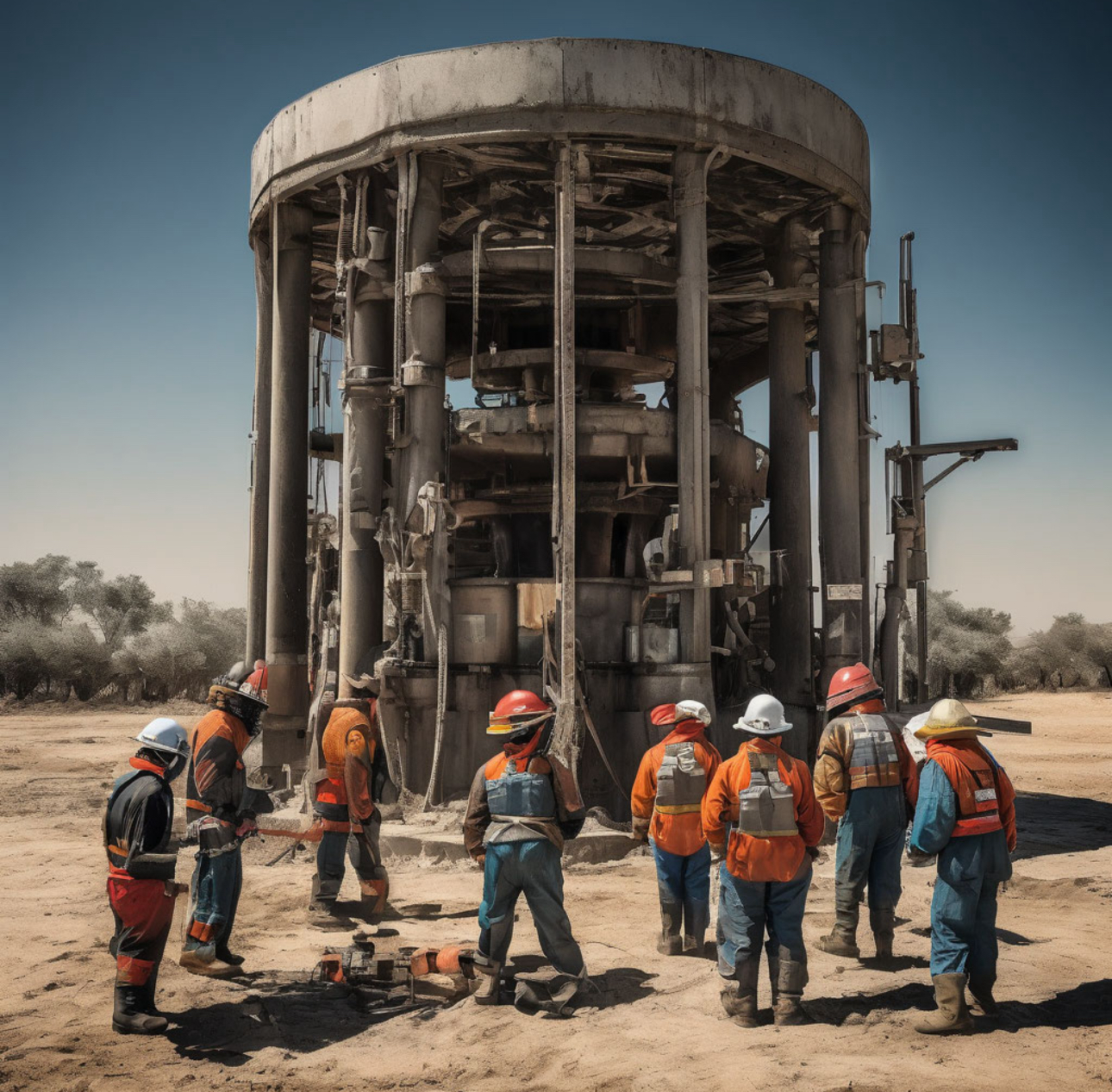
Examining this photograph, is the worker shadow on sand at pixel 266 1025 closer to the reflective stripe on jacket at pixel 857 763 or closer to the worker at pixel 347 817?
the worker at pixel 347 817

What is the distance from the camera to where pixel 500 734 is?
26.3 ft

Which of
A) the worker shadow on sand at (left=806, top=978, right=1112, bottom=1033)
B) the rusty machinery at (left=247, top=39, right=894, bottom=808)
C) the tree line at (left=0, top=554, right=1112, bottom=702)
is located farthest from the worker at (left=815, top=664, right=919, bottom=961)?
the tree line at (left=0, top=554, right=1112, bottom=702)

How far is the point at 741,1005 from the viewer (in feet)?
24.8

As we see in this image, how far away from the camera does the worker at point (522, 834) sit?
→ 7.87 m

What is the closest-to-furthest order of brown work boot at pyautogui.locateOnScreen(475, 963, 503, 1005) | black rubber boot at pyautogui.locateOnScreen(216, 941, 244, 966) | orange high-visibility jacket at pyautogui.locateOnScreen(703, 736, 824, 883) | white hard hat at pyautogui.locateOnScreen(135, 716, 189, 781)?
orange high-visibility jacket at pyautogui.locateOnScreen(703, 736, 824, 883) < white hard hat at pyautogui.locateOnScreen(135, 716, 189, 781) < brown work boot at pyautogui.locateOnScreen(475, 963, 503, 1005) < black rubber boot at pyautogui.locateOnScreen(216, 941, 244, 966)

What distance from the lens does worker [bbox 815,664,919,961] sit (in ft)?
29.7

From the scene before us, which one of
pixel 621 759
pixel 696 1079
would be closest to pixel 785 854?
pixel 696 1079

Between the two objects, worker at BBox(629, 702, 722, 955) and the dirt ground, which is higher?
worker at BBox(629, 702, 722, 955)

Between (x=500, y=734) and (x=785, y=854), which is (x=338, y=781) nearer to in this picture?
(x=500, y=734)

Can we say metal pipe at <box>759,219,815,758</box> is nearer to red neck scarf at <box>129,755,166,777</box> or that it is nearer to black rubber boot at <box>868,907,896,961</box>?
black rubber boot at <box>868,907,896,961</box>

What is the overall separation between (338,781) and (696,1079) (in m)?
4.93

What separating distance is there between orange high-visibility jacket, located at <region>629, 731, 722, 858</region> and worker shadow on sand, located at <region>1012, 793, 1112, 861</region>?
6.15m

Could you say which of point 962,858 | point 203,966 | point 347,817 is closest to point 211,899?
point 203,966

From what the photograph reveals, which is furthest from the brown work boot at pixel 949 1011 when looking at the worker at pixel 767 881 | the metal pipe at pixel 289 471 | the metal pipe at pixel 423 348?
the metal pipe at pixel 289 471
